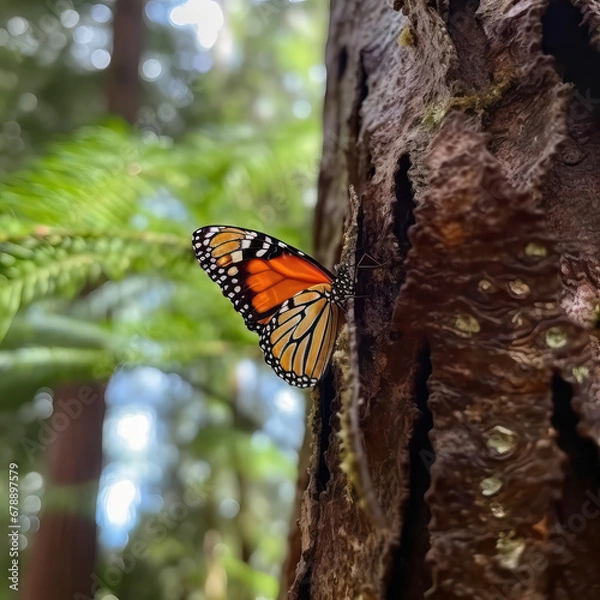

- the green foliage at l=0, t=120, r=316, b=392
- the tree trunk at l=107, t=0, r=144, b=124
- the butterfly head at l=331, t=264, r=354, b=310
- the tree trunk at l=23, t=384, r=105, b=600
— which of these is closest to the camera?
the butterfly head at l=331, t=264, r=354, b=310

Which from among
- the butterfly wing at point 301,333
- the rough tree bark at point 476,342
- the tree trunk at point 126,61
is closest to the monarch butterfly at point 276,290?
the butterfly wing at point 301,333

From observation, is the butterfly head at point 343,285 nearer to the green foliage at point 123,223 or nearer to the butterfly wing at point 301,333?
the butterfly wing at point 301,333

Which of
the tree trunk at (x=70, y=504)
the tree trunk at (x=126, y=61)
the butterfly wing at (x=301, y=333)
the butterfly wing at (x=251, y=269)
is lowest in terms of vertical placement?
the tree trunk at (x=70, y=504)

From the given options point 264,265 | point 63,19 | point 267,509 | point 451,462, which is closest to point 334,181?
point 264,265

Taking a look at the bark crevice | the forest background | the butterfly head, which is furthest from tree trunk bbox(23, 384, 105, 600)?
the bark crevice

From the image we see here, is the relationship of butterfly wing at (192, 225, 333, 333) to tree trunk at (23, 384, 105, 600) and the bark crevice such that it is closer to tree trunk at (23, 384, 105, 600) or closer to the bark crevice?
the bark crevice

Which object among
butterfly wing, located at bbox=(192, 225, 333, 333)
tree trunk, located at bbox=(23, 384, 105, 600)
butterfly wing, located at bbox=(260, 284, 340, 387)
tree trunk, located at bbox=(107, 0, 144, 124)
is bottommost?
tree trunk, located at bbox=(23, 384, 105, 600)
